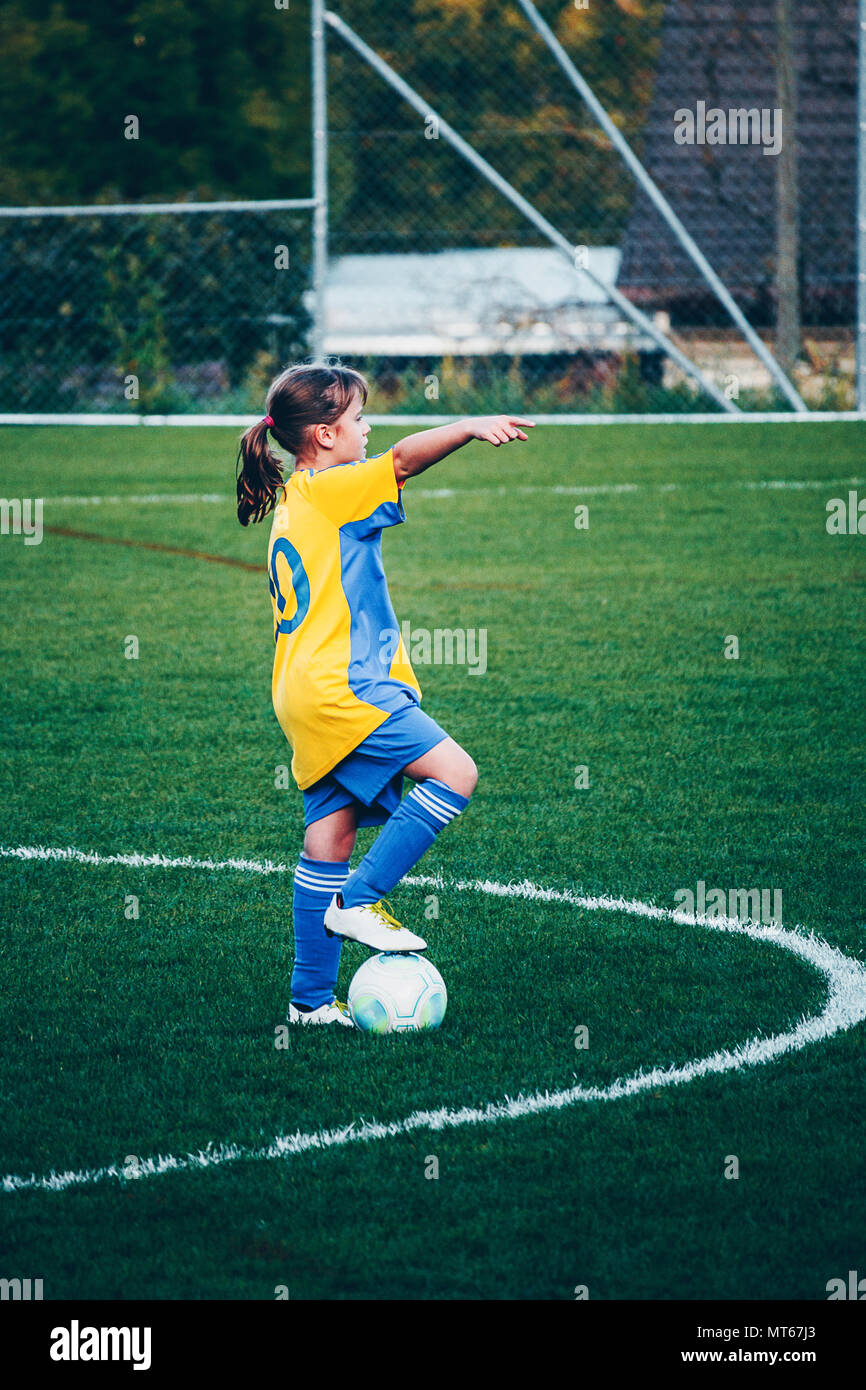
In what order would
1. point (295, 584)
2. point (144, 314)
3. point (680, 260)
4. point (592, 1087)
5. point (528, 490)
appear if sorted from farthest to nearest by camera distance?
1. point (680, 260)
2. point (144, 314)
3. point (528, 490)
4. point (295, 584)
5. point (592, 1087)

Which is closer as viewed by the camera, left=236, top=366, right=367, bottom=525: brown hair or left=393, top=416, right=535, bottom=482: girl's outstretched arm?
left=393, top=416, right=535, bottom=482: girl's outstretched arm

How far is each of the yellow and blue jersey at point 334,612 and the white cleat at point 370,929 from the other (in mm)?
301

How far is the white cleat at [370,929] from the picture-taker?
11.4 feet

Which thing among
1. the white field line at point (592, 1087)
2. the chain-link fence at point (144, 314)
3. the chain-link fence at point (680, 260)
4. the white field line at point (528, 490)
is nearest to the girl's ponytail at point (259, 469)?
the white field line at point (592, 1087)

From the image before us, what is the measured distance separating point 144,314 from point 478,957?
13568 mm

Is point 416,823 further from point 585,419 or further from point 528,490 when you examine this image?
point 585,419

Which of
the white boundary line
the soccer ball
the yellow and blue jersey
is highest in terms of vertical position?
the yellow and blue jersey

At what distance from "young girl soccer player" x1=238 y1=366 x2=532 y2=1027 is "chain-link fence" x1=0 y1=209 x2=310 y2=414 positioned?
12.7 m

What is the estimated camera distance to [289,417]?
3.62 m

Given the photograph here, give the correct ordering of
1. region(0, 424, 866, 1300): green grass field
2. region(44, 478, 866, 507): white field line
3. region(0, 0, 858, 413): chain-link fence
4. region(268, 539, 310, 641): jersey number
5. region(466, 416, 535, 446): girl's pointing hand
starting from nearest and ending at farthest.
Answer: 1. region(0, 424, 866, 1300): green grass field
2. region(466, 416, 535, 446): girl's pointing hand
3. region(268, 539, 310, 641): jersey number
4. region(44, 478, 866, 507): white field line
5. region(0, 0, 858, 413): chain-link fence

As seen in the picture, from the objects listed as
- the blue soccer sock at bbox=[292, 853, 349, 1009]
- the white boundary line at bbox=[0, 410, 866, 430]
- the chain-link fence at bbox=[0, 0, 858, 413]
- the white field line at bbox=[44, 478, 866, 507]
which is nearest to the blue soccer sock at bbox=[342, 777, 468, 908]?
the blue soccer sock at bbox=[292, 853, 349, 1009]

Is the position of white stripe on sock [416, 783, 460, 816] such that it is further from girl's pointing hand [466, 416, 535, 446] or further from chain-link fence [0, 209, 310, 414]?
chain-link fence [0, 209, 310, 414]

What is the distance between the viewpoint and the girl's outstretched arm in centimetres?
332

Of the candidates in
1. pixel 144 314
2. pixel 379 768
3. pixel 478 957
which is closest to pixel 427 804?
pixel 379 768
